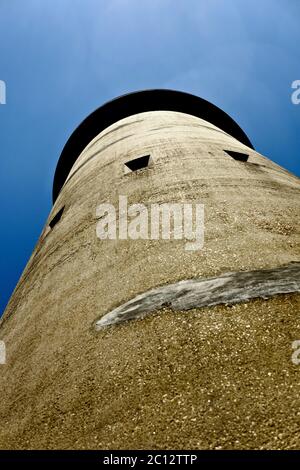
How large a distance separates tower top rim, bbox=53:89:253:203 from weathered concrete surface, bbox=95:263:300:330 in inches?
299

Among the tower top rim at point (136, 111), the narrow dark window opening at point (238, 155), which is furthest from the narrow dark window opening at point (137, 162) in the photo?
the tower top rim at point (136, 111)

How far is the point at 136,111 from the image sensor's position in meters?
8.88

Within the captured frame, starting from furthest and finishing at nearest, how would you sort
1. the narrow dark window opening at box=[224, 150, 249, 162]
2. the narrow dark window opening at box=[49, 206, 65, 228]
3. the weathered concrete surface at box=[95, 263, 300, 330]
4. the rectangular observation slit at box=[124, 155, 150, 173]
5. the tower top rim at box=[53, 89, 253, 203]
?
the tower top rim at box=[53, 89, 253, 203], the narrow dark window opening at box=[49, 206, 65, 228], the narrow dark window opening at box=[224, 150, 249, 162], the rectangular observation slit at box=[124, 155, 150, 173], the weathered concrete surface at box=[95, 263, 300, 330]

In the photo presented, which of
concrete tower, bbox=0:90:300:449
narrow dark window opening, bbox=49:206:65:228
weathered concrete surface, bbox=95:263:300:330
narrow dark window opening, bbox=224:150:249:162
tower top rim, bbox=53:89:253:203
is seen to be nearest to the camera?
concrete tower, bbox=0:90:300:449

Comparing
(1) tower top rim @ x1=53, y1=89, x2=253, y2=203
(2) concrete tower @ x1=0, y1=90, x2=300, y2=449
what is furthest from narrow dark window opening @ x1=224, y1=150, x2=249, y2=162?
(1) tower top rim @ x1=53, y1=89, x2=253, y2=203

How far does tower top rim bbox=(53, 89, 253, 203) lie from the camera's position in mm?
8688

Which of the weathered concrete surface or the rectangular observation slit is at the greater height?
the rectangular observation slit

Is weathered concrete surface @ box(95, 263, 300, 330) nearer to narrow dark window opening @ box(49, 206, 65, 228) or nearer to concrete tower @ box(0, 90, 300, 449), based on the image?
concrete tower @ box(0, 90, 300, 449)

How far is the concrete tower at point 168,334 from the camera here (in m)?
1.21

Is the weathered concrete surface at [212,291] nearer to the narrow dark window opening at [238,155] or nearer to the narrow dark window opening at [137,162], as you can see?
the narrow dark window opening at [137,162]

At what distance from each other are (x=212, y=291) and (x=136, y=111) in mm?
7889
